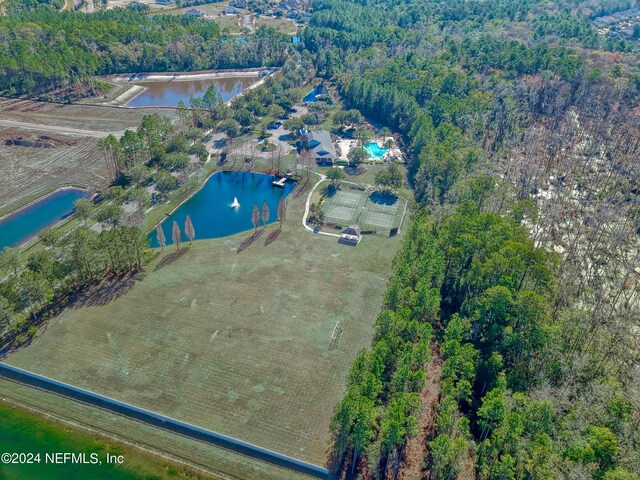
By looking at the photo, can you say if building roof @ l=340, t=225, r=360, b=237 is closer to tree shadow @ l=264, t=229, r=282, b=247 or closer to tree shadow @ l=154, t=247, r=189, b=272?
tree shadow @ l=264, t=229, r=282, b=247

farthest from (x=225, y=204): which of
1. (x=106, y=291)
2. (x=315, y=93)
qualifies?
(x=315, y=93)

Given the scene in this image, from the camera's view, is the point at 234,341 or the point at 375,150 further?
the point at 375,150

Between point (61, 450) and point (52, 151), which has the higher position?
point (52, 151)

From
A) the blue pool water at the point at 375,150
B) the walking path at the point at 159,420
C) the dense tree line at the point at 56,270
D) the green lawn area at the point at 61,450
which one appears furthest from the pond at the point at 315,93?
the green lawn area at the point at 61,450

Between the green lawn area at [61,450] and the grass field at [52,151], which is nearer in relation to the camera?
the green lawn area at [61,450]

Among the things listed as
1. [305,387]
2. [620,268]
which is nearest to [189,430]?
[305,387]

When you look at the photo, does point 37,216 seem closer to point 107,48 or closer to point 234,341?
point 234,341

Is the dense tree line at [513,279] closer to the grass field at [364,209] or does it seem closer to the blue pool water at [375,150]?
the grass field at [364,209]
